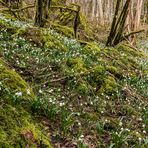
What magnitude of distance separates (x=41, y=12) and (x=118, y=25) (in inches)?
135

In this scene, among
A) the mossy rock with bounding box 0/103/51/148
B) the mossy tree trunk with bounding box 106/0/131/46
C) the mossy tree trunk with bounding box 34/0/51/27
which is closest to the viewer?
the mossy rock with bounding box 0/103/51/148

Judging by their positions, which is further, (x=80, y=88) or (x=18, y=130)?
(x=80, y=88)

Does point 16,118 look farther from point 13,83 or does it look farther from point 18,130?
point 13,83

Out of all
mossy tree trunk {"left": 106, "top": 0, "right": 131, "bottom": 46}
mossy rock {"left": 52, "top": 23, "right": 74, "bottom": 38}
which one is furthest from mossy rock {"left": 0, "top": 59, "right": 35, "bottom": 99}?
mossy rock {"left": 52, "top": 23, "right": 74, "bottom": 38}

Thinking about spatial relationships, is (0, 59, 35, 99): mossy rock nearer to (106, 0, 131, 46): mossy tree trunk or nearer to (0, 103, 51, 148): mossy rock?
(0, 103, 51, 148): mossy rock

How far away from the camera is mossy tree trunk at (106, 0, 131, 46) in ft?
49.4

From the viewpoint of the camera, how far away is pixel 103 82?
29.9 ft

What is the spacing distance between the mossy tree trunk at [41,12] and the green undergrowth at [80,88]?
6.09 feet

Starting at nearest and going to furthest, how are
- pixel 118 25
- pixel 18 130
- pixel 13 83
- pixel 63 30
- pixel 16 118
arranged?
pixel 18 130
pixel 16 118
pixel 13 83
pixel 118 25
pixel 63 30

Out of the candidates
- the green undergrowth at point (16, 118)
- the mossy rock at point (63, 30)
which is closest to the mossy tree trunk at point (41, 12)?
the mossy rock at point (63, 30)

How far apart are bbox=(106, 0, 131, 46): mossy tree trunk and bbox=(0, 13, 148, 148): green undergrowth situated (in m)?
2.75

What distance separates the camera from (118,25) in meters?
15.5

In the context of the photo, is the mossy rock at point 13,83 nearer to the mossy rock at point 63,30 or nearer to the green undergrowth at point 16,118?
the green undergrowth at point 16,118

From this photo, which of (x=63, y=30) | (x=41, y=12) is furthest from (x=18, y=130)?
(x=63, y=30)
